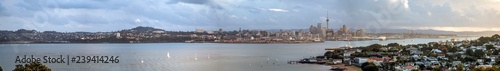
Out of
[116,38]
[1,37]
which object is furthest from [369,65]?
[116,38]

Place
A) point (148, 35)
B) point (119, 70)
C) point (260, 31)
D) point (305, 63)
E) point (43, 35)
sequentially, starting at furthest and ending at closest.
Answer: point (260, 31) < point (148, 35) < point (43, 35) < point (305, 63) < point (119, 70)

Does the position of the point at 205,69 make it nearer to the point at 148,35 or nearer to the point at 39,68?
the point at 39,68

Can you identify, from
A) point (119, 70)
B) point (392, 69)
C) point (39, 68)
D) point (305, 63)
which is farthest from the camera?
point (305, 63)

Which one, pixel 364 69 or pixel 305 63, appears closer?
pixel 364 69

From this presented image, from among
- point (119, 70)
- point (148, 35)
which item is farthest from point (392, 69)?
point (148, 35)

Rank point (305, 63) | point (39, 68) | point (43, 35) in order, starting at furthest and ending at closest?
1. point (43, 35)
2. point (305, 63)
3. point (39, 68)

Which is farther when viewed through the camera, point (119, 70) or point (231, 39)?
point (231, 39)

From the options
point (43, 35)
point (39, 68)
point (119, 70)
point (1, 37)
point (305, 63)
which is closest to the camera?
point (39, 68)

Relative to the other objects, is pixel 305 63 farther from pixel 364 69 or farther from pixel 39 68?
pixel 39 68

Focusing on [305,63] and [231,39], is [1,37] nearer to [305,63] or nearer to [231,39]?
[231,39]
